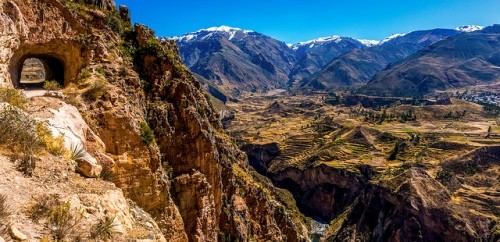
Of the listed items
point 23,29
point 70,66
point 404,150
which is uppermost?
point 23,29

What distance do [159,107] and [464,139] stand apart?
403ft

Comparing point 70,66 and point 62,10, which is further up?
point 62,10

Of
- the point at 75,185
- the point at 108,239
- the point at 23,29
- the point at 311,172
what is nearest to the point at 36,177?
the point at 75,185

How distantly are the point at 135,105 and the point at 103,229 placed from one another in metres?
15.0

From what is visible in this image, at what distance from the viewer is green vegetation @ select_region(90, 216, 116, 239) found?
8594 millimetres

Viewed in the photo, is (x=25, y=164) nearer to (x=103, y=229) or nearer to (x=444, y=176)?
(x=103, y=229)

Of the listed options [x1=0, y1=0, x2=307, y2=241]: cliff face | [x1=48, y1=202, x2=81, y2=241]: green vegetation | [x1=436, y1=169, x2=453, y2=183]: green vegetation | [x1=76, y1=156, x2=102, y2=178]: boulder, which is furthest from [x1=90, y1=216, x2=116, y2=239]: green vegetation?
[x1=436, y1=169, x2=453, y2=183]: green vegetation

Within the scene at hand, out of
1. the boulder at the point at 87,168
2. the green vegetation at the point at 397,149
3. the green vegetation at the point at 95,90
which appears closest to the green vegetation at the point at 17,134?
the boulder at the point at 87,168

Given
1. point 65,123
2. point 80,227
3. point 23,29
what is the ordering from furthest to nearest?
1. point 23,29
2. point 65,123
3. point 80,227

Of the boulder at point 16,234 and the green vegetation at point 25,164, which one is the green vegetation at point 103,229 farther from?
the green vegetation at point 25,164

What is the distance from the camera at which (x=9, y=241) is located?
Result: 23.3 feet

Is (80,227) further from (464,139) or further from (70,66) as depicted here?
(464,139)

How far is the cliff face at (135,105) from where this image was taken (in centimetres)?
1898

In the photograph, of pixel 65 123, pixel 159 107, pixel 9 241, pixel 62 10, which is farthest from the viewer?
pixel 159 107
